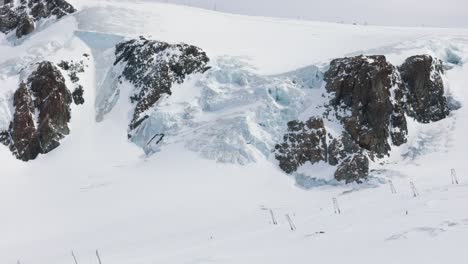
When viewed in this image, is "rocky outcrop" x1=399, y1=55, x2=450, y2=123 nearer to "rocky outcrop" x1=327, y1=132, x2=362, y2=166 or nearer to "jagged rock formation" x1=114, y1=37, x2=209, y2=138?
"rocky outcrop" x1=327, y1=132, x2=362, y2=166

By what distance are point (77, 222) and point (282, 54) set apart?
106ft

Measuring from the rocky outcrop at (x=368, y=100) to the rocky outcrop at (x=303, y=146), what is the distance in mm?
3068

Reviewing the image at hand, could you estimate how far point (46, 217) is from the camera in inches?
1538

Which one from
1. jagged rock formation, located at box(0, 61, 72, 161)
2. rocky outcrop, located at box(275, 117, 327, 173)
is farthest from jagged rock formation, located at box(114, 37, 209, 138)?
rocky outcrop, located at box(275, 117, 327, 173)

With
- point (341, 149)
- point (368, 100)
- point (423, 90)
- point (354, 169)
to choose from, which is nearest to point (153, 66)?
point (341, 149)

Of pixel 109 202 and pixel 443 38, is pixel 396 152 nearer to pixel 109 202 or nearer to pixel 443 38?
pixel 443 38

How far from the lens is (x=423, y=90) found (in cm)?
5166

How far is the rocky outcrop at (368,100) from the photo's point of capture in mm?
47406

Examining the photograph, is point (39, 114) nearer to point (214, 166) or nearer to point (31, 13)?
point (214, 166)

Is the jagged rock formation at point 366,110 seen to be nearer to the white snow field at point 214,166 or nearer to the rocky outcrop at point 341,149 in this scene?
the rocky outcrop at point 341,149

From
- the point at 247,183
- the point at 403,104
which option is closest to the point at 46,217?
the point at 247,183

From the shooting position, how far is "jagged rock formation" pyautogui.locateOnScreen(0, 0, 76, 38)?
65.9 metres

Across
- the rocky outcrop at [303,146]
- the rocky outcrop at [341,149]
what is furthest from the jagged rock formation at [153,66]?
the rocky outcrop at [341,149]

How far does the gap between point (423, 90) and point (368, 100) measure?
7.26 meters
